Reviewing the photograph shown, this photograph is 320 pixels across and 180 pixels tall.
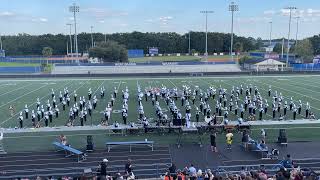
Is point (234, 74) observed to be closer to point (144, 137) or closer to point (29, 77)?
point (29, 77)

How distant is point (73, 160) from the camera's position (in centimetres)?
1256

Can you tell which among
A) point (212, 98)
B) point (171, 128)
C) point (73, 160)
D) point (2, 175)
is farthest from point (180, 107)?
point (2, 175)

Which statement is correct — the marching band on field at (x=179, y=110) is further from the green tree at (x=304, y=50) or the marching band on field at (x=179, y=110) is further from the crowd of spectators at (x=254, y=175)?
the green tree at (x=304, y=50)

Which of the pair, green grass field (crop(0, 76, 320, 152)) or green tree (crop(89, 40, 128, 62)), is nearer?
green grass field (crop(0, 76, 320, 152))

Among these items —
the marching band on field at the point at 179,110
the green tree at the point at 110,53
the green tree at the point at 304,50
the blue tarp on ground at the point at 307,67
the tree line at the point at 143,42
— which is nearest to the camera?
the marching band on field at the point at 179,110

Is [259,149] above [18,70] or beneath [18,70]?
beneath

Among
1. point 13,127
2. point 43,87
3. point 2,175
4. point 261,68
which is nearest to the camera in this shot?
point 2,175

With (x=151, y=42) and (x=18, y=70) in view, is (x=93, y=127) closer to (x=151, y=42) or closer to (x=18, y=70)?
(x=18, y=70)

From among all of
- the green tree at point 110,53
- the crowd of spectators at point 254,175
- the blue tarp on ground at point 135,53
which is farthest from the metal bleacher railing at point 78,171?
the blue tarp on ground at point 135,53

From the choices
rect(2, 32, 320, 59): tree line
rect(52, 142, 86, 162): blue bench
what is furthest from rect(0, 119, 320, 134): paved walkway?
rect(2, 32, 320, 59): tree line

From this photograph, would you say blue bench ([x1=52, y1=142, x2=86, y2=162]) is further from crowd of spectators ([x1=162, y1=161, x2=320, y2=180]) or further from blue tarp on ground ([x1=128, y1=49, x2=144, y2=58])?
blue tarp on ground ([x1=128, y1=49, x2=144, y2=58])

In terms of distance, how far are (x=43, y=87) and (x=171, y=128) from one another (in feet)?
64.3

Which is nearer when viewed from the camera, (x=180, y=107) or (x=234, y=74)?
(x=180, y=107)

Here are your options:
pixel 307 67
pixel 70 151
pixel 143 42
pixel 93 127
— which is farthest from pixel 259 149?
pixel 143 42
